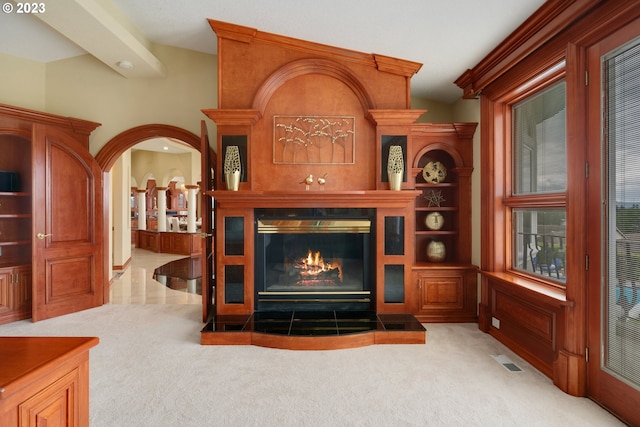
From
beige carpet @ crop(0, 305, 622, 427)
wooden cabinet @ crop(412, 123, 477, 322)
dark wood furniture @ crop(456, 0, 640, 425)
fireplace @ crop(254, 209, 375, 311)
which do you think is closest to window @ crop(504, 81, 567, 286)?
dark wood furniture @ crop(456, 0, 640, 425)

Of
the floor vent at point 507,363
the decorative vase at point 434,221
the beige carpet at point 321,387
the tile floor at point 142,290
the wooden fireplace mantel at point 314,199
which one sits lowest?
the floor vent at point 507,363

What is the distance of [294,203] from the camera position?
3344 millimetres

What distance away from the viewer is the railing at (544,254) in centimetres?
261

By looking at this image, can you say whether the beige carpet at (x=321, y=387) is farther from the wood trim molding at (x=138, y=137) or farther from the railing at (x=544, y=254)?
the wood trim molding at (x=138, y=137)

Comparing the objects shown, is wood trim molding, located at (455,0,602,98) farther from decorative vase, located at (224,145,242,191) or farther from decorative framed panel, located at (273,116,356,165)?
decorative vase, located at (224,145,242,191)

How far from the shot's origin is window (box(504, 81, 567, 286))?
2.58 metres

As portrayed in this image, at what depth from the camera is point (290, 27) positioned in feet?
10.5

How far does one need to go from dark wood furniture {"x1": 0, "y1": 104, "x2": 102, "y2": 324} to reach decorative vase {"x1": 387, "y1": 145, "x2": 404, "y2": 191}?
3.77 meters

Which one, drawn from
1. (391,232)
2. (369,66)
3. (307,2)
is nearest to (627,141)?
(391,232)

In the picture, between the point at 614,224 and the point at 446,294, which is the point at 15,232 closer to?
the point at 446,294

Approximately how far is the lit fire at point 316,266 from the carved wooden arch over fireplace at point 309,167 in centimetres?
17

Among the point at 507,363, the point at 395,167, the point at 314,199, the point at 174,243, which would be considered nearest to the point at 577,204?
the point at 507,363

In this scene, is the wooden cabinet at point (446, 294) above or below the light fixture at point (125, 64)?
below

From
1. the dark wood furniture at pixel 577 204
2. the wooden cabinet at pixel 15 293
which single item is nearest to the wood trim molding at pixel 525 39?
the dark wood furniture at pixel 577 204
